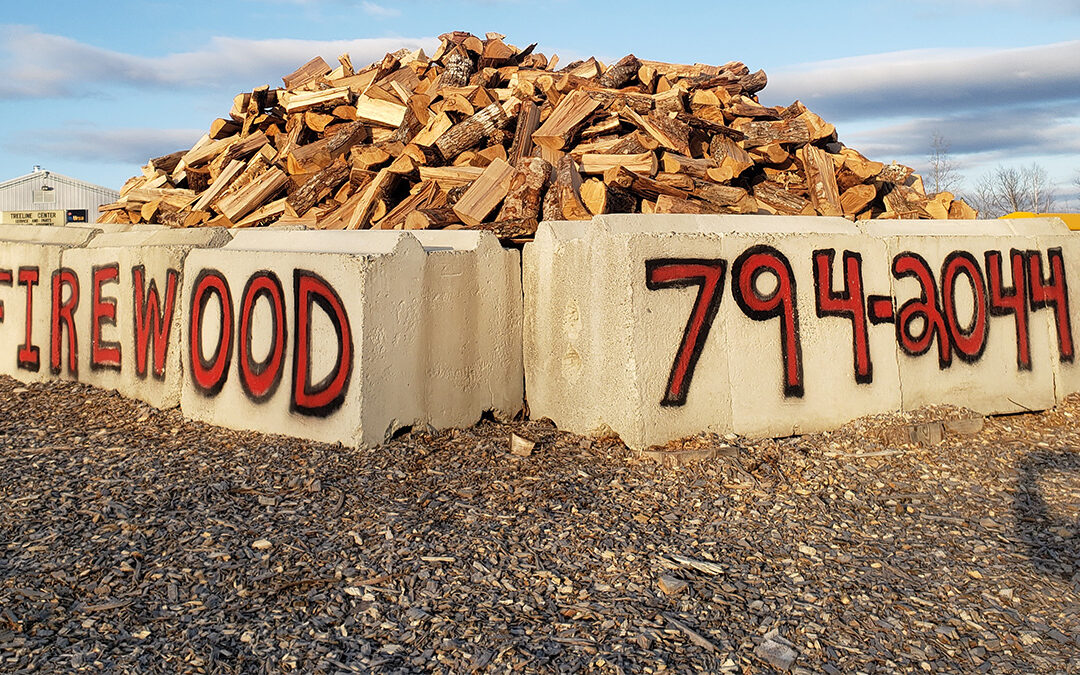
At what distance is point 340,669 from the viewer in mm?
3033

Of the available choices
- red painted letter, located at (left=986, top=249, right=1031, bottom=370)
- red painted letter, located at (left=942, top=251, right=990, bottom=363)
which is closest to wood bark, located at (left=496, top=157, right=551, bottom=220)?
red painted letter, located at (left=942, top=251, right=990, bottom=363)

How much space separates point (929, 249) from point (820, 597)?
3.73 m

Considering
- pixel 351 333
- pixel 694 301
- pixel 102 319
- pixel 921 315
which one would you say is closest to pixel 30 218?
pixel 102 319

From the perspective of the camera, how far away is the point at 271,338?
578cm

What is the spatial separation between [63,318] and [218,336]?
2591mm

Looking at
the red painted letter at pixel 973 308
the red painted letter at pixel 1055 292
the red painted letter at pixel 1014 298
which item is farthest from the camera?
the red painted letter at pixel 1055 292

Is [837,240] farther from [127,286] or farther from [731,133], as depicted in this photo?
[127,286]

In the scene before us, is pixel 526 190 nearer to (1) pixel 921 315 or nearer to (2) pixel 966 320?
(1) pixel 921 315

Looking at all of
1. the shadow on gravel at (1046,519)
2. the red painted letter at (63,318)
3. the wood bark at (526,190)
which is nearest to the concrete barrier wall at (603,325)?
the red painted letter at (63,318)

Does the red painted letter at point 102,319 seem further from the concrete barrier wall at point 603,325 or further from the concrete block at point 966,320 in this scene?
the concrete block at point 966,320

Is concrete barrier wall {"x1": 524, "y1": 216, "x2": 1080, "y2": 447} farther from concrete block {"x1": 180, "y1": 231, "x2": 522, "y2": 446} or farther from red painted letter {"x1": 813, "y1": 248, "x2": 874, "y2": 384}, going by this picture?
concrete block {"x1": 180, "y1": 231, "x2": 522, "y2": 446}

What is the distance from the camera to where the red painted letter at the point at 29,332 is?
8094 millimetres

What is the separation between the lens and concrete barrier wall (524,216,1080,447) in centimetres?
545

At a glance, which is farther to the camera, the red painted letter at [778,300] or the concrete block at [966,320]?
the concrete block at [966,320]
